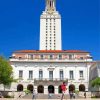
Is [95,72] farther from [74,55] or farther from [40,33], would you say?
[40,33]

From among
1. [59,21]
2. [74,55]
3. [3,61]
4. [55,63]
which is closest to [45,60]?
[55,63]

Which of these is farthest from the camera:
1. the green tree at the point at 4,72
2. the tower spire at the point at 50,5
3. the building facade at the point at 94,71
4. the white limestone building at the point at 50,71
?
the tower spire at the point at 50,5

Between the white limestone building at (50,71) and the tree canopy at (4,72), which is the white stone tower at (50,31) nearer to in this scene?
the white limestone building at (50,71)

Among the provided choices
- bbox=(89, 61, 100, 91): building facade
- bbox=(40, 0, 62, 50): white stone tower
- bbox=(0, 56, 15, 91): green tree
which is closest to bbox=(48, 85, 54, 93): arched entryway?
bbox=(89, 61, 100, 91): building facade

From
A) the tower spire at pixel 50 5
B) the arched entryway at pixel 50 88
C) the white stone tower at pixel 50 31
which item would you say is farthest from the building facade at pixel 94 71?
the tower spire at pixel 50 5

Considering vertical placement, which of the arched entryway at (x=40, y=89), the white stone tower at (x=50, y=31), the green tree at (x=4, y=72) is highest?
the white stone tower at (x=50, y=31)

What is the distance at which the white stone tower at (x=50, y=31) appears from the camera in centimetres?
11662

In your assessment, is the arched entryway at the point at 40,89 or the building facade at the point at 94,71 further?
the arched entryway at the point at 40,89

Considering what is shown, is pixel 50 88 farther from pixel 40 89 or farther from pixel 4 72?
pixel 4 72

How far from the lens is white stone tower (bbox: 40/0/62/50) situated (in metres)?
117

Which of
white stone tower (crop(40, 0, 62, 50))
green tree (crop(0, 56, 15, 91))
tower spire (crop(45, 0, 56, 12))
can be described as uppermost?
tower spire (crop(45, 0, 56, 12))

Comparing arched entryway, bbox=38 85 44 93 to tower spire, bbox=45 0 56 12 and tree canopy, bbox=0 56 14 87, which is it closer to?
tree canopy, bbox=0 56 14 87

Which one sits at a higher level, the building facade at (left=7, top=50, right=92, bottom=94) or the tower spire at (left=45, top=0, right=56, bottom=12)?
the tower spire at (left=45, top=0, right=56, bottom=12)

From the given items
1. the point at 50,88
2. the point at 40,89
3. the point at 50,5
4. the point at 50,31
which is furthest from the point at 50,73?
the point at 50,5
